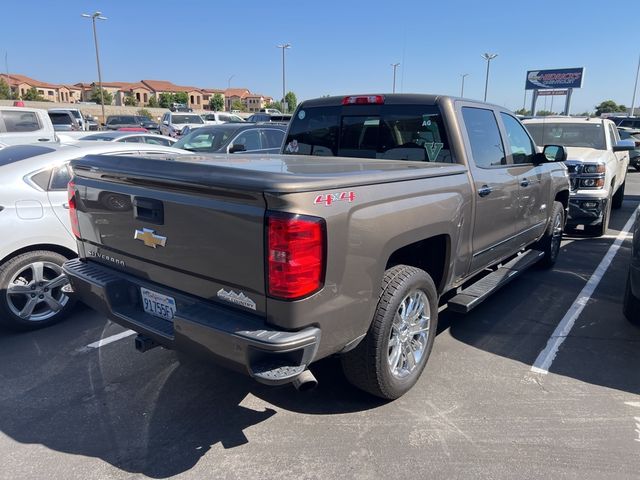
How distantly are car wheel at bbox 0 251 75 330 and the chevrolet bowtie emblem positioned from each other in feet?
6.35

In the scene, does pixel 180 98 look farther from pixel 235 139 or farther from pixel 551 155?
pixel 551 155

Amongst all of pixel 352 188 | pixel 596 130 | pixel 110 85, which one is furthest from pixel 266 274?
pixel 110 85

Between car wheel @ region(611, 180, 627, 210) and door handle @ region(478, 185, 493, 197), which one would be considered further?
car wheel @ region(611, 180, 627, 210)

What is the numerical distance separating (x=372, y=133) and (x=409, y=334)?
1.80 m

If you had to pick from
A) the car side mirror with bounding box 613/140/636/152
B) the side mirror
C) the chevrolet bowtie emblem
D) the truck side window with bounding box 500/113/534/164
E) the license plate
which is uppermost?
the truck side window with bounding box 500/113/534/164

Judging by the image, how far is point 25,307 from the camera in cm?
427

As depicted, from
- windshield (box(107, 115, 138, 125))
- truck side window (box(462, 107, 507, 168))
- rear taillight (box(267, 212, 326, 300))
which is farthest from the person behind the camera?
windshield (box(107, 115, 138, 125))

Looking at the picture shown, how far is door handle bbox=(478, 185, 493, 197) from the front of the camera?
3819mm

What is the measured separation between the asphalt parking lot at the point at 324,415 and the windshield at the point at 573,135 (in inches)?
224

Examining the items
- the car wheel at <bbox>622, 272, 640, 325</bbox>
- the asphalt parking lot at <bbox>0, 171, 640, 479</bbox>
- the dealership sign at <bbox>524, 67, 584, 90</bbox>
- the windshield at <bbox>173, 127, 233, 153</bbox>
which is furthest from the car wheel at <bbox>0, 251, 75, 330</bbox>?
the dealership sign at <bbox>524, 67, 584, 90</bbox>

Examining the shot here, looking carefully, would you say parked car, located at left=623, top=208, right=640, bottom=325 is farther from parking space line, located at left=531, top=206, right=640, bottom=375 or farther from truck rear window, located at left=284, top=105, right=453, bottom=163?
truck rear window, located at left=284, top=105, right=453, bottom=163

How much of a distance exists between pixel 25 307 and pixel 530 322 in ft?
15.1

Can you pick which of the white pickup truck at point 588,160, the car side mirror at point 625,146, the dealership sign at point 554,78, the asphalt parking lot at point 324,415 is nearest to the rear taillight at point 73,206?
the asphalt parking lot at point 324,415

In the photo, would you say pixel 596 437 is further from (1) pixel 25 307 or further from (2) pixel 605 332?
(1) pixel 25 307
